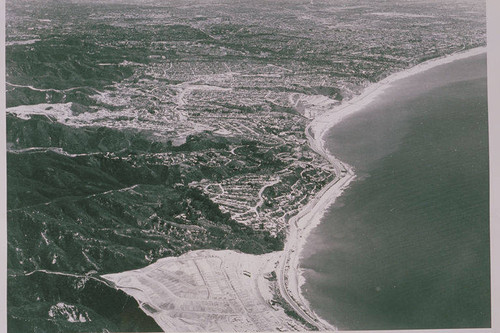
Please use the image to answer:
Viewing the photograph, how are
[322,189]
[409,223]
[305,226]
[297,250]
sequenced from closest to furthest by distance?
1. [297,250]
2. [305,226]
3. [409,223]
4. [322,189]

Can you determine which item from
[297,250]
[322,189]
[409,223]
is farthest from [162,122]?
[409,223]

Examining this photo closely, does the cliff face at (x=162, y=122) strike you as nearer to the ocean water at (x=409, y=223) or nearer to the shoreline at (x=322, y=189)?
the shoreline at (x=322, y=189)

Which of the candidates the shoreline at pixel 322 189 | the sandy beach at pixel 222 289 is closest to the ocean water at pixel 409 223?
the shoreline at pixel 322 189

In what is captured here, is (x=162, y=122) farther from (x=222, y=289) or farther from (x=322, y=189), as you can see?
(x=222, y=289)

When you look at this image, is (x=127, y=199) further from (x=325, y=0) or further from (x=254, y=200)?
(x=325, y=0)

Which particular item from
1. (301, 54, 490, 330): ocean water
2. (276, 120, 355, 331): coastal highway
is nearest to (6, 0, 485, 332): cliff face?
(276, 120, 355, 331): coastal highway

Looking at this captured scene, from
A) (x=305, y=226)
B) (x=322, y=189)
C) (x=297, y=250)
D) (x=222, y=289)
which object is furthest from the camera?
(x=322, y=189)
